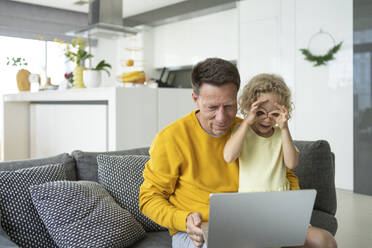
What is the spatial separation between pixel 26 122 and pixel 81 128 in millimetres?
1644

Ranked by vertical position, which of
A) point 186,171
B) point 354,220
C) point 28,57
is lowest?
point 354,220

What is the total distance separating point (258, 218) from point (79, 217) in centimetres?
82

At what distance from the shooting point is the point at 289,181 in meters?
1.60

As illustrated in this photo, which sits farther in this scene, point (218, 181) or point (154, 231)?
point (154, 231)

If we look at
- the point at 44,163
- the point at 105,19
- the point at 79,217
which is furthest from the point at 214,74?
the point at 105,19

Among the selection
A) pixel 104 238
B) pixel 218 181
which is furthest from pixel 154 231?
pixel 218 181

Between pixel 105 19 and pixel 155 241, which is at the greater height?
pixel 105 19

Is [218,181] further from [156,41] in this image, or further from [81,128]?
[156,41]

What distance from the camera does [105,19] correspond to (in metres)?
5.51

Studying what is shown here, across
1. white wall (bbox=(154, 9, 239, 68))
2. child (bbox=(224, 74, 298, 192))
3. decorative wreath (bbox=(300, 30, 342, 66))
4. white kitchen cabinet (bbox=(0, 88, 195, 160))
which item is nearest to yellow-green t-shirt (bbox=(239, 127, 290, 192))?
child (bbox=(224, 74, 298, 192))

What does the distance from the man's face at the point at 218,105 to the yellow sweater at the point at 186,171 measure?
7 centimetres

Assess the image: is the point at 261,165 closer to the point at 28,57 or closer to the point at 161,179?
the point at 161,179

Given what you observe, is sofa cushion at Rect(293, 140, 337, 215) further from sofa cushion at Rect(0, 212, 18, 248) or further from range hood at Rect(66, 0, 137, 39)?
range hood at Rect(66, 0, 137, 39)

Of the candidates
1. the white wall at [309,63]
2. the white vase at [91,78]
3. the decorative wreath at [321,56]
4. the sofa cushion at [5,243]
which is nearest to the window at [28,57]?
the white vase at [91,78]
